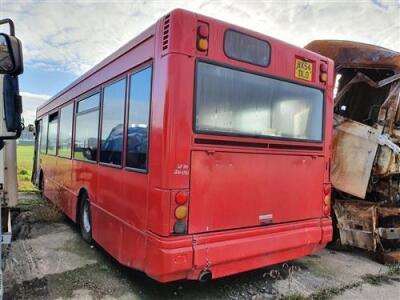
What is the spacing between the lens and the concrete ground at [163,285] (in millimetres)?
4402

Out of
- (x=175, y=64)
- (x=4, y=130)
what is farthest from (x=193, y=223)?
(x=4, y=130)

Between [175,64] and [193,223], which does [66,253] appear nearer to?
[193,223]

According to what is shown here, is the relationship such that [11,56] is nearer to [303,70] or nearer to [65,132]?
[303,70]

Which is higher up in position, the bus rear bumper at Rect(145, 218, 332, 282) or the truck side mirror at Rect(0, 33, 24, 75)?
the truck side mirror at Rect(0, 33, 24, 75)

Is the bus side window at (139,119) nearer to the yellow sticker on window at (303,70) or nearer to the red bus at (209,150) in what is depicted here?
the red bus at (209,150)

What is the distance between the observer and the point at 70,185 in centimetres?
699

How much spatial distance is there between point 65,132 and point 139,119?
4183 millimetres

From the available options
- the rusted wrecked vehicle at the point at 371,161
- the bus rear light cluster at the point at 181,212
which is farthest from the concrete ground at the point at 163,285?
the bus rear light cluster at the point at 181,212

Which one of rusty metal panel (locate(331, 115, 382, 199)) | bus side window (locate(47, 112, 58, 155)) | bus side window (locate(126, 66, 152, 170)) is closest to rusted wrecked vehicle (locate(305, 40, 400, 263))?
rusty metal panel (locate(331, 115, 382, 199))

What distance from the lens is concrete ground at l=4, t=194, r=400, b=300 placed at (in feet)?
14.4

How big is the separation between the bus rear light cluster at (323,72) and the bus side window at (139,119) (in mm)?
2362

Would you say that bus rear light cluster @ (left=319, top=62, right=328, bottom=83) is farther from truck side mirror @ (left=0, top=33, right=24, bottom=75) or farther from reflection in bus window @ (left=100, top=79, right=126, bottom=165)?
truck side mirror @ (left=0, top=33, right=24, bottom=75)

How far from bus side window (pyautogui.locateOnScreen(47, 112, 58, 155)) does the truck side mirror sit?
239 inches

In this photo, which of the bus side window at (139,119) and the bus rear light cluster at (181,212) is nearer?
the bus rear light cluster at (181,212)
